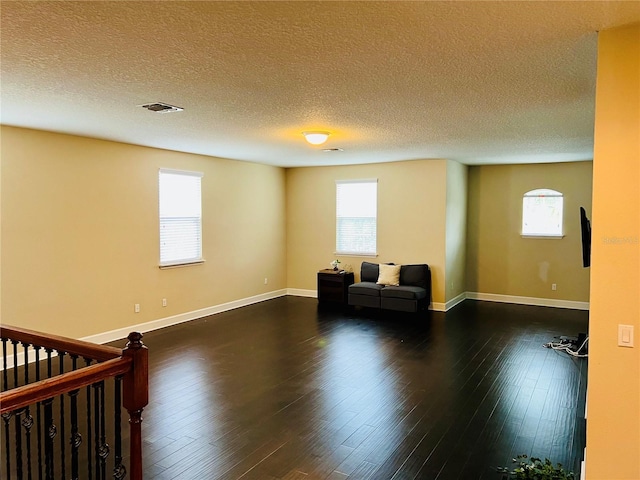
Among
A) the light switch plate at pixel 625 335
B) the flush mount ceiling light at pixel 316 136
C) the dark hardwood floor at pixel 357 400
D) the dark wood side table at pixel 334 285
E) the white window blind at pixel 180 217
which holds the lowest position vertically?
the dark hardwood floor at pixel 357 400

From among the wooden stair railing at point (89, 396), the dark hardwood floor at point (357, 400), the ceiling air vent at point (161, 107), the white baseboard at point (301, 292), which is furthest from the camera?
the white baseboard at point (301, 292)

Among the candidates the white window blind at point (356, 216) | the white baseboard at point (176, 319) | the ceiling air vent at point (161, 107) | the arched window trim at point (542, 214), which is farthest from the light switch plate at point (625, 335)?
the arched window trim at point (542, 214)

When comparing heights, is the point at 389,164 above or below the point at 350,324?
above

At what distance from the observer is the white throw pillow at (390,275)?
775 centimetres

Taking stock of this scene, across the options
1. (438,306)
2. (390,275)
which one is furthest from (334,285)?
(438,306)

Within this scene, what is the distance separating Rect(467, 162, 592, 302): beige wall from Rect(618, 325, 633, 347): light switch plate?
633 centimetres

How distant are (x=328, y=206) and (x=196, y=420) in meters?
5.77

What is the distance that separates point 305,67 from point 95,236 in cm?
397

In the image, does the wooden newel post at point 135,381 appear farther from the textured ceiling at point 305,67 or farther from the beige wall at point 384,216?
the beige wall at point 384,216

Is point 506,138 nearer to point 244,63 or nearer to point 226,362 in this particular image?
point 244,63

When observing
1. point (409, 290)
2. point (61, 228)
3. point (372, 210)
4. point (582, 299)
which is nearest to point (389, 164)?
point (372, 210)

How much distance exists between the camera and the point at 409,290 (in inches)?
287

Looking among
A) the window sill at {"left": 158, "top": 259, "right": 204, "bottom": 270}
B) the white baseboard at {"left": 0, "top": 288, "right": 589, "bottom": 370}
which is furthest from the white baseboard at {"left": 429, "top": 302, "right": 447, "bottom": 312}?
the window sill at {"left": 158, "top": 259, "right": 204, "bottom": 270}

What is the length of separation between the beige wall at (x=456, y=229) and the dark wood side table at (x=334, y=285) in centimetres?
173
